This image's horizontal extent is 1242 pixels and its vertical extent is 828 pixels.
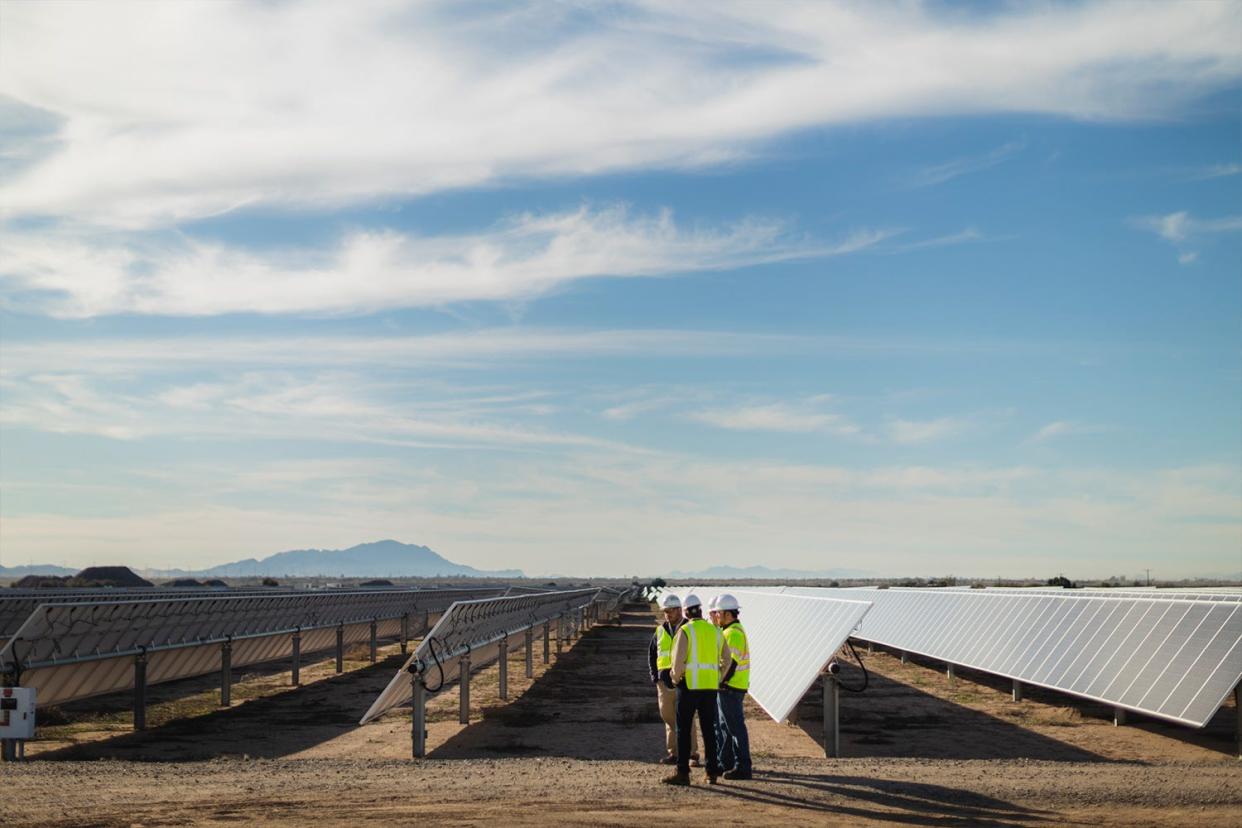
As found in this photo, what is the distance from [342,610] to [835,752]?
21.2 metres

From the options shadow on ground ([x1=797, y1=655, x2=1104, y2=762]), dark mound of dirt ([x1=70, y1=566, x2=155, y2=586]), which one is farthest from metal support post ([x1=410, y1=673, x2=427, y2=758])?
dark mound of dirt ([x1=70, y1=566, x2=155, y2=586])

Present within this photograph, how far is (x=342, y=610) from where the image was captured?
34500 mm

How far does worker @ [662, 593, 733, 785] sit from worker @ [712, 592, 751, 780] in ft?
0.67

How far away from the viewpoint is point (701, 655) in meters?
13.4

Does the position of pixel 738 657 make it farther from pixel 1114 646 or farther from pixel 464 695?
pixel 1114 646

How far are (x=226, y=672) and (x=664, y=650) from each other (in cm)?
1300

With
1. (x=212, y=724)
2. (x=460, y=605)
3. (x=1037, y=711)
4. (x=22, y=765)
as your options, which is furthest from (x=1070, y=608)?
(x=22, y=765)

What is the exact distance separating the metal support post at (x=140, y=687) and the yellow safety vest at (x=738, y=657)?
11.3m

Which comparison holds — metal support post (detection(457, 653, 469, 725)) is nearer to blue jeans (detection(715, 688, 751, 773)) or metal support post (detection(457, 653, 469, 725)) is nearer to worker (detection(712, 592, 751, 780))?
worker (detection(712, 592, 751, 780))

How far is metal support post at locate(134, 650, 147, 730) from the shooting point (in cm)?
2017

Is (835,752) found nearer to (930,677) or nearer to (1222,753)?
(1222,753)

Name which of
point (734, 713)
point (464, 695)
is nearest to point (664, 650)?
point (734, 713)

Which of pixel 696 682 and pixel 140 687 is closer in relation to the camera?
pixel 696 682

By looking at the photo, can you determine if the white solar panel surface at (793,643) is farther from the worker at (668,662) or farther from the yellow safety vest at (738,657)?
the yellow safety vest at (738,657)
